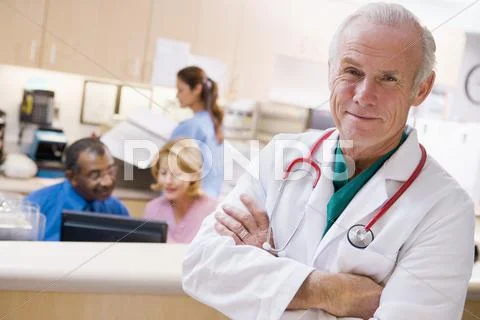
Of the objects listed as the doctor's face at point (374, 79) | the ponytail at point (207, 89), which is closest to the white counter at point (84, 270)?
the doctor's face at point (374, 79)

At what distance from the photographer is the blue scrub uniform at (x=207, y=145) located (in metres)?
1.00

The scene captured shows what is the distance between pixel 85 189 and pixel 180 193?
265 mm

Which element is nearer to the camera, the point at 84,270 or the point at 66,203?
the point at 84,270

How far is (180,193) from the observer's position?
1.25 metres

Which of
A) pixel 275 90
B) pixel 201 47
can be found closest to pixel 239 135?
pixel 275 90

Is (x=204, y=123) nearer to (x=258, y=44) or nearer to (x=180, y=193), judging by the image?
(x=180, y=193)

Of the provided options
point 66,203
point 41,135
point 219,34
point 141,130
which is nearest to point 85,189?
point 66,203

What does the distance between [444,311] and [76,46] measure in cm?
151

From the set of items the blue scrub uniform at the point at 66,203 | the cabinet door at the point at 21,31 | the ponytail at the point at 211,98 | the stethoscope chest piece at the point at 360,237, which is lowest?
the blue scrub uniform at the point at 66,203

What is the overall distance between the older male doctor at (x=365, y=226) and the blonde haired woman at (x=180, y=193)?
352mm

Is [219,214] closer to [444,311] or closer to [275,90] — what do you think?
[444,311]

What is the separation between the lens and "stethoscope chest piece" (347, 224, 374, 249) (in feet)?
1.86

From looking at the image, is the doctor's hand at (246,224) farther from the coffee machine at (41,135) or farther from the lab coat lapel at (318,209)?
the coffee machine at (41,135)

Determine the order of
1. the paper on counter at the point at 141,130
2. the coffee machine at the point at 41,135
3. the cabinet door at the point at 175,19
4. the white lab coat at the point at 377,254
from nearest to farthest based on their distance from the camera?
the white lab coat at the point at 377,254, the paper on counter at the point at 141,130, the coffee machine at the point at 41,135, the cabinet door at the point at 175,19
